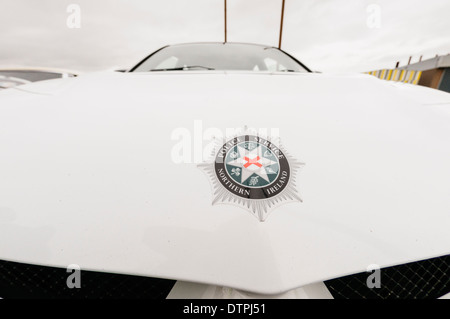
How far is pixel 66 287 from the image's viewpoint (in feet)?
1.99

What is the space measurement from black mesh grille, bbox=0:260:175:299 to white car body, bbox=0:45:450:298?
0.29 ft

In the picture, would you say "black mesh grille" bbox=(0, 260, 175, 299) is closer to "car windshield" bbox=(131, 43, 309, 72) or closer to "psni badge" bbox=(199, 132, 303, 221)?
"psni badge" bbox=(199, 132, 303, 221)

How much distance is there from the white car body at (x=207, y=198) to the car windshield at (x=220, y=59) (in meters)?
1.01

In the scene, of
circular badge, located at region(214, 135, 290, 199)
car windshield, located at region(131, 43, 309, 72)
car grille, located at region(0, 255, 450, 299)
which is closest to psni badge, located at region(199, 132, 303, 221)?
circular badge, located at region(214, 135, 290, 199)

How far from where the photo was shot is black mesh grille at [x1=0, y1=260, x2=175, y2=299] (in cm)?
60

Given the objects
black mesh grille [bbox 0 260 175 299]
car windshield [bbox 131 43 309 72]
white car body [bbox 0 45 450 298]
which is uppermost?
car windshield [bbox 131 43 309 72]

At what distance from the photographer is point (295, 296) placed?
0.53 m

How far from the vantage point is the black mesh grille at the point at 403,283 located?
618 mm

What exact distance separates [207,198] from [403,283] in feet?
1.91

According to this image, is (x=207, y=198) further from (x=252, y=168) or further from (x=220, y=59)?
(x=220, y=59)

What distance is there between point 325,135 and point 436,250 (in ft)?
1.33

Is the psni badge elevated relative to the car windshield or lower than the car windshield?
lower

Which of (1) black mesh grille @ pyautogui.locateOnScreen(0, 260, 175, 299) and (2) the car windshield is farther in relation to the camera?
(2) the car windshield

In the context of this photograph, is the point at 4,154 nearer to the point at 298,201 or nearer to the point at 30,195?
the point at 30,195
